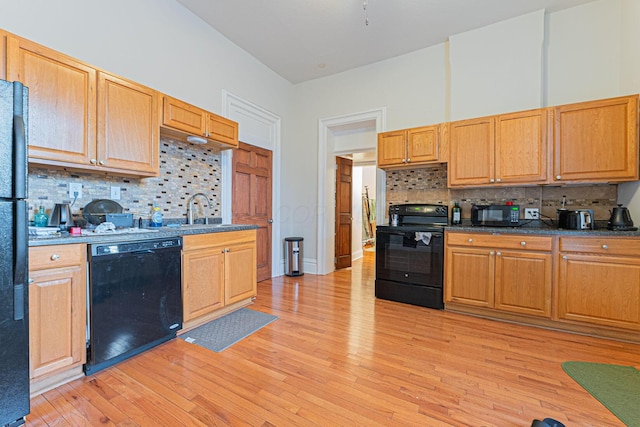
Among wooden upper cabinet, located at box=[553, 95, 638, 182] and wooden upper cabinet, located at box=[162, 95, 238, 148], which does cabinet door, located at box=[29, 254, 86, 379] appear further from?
wooden upper cabinet, located at box=[553, 95, 638, 182]

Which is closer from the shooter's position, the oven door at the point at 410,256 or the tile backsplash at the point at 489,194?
the tile backsplash at the point at 489,194

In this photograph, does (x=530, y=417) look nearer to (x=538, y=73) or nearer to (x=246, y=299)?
(x=246, y=299)

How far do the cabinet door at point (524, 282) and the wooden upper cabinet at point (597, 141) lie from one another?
2.91 feet

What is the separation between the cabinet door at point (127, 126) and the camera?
6.92ft

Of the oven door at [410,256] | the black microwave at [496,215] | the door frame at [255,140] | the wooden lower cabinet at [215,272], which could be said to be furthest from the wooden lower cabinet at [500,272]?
the door frame at [255,140]

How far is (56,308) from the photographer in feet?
5.28

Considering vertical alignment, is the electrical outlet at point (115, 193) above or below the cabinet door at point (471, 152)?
below

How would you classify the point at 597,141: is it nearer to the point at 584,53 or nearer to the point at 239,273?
the point at 584,53

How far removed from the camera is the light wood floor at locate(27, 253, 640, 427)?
1446 millimetres

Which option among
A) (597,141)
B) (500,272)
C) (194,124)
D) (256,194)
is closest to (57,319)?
(194,124)

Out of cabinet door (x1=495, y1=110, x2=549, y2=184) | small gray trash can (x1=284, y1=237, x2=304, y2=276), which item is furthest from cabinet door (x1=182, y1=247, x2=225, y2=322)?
cabinet door (x1=495, y1=110, x2=549, y2=184)

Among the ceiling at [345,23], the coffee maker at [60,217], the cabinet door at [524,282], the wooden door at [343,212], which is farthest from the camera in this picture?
the wooden door at [343,212]

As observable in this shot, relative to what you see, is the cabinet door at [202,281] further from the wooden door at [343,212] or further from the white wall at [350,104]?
the wooden door at [343,212]

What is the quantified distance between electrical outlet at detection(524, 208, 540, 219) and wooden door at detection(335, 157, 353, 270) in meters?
2.83
